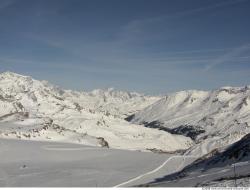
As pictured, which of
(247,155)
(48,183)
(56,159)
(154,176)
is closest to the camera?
(247,155)

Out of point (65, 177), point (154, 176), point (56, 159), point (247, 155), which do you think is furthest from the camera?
point (56, 159)

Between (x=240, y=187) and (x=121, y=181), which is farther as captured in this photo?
(x=121, y=181)

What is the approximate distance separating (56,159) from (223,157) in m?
59.1

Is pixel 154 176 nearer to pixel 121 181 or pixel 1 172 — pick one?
pixel 121 181

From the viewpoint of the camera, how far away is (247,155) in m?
65.8

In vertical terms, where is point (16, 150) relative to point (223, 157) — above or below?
above

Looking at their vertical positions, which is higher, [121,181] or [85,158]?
[85,158]

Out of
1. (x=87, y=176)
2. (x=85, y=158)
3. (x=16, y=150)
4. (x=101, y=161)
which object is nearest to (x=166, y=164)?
(x=101, y=161)

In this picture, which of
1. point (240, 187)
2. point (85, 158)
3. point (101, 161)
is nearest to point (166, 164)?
point (101, 161)

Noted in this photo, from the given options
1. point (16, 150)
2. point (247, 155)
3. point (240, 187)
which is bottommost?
point (240, 187)

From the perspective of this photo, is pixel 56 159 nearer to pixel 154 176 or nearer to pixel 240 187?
pixel 154 176

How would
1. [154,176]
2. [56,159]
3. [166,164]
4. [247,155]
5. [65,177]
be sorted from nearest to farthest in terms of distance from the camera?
[247,155] → [65,177] → [154,176] → [166,164] → [56,159]

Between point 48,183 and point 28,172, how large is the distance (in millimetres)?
18177

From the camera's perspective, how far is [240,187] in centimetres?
2672
